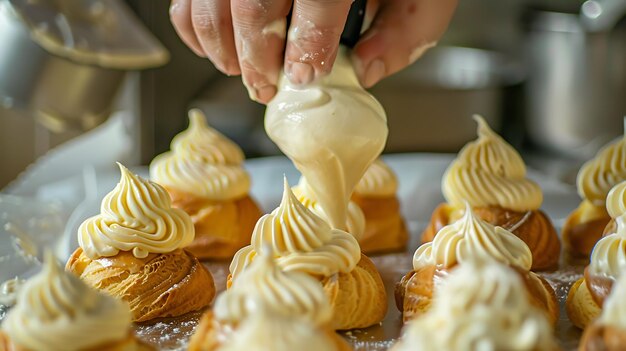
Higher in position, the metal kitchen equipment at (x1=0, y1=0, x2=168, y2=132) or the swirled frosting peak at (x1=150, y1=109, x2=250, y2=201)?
the metal kitchen equipment at (x1=0, y1=0, x2=168, y2=132)

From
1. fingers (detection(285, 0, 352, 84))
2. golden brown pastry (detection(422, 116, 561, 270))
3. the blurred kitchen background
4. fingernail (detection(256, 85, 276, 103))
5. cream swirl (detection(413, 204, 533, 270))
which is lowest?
the blurred kitchen background

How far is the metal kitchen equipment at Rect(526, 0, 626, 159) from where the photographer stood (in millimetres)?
4215

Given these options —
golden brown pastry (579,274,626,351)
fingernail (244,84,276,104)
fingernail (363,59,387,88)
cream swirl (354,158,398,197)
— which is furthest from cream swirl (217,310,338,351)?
cream swirl (354,158,398,197)

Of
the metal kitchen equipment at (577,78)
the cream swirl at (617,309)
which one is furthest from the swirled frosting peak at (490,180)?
the metal kitchen equipment at (577,78)

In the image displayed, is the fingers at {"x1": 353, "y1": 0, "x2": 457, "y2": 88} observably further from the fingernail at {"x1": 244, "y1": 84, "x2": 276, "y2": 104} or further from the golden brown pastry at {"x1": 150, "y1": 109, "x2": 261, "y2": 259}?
the golden brown pastry at {"x1": 150, "y1": 109, "x2": 261, "y2": 259}

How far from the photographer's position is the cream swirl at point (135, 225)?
6.98ft

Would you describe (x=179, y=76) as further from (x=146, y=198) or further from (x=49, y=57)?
(x=146, y=198)

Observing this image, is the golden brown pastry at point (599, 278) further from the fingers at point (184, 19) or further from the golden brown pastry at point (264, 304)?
the fingers at point (184, 19)

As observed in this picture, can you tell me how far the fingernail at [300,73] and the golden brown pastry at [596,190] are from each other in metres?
1.06

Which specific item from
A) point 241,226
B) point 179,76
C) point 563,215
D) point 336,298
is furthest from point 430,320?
point 179,76

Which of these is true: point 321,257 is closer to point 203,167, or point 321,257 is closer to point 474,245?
point 474,245

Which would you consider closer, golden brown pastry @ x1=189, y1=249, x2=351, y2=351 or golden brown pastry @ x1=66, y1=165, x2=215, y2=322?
golden brown pastry @ x1=189, y1=249, x2=351, y2=351

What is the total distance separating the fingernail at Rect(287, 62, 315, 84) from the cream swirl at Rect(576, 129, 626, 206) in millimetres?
1058

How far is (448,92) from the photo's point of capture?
438cm
